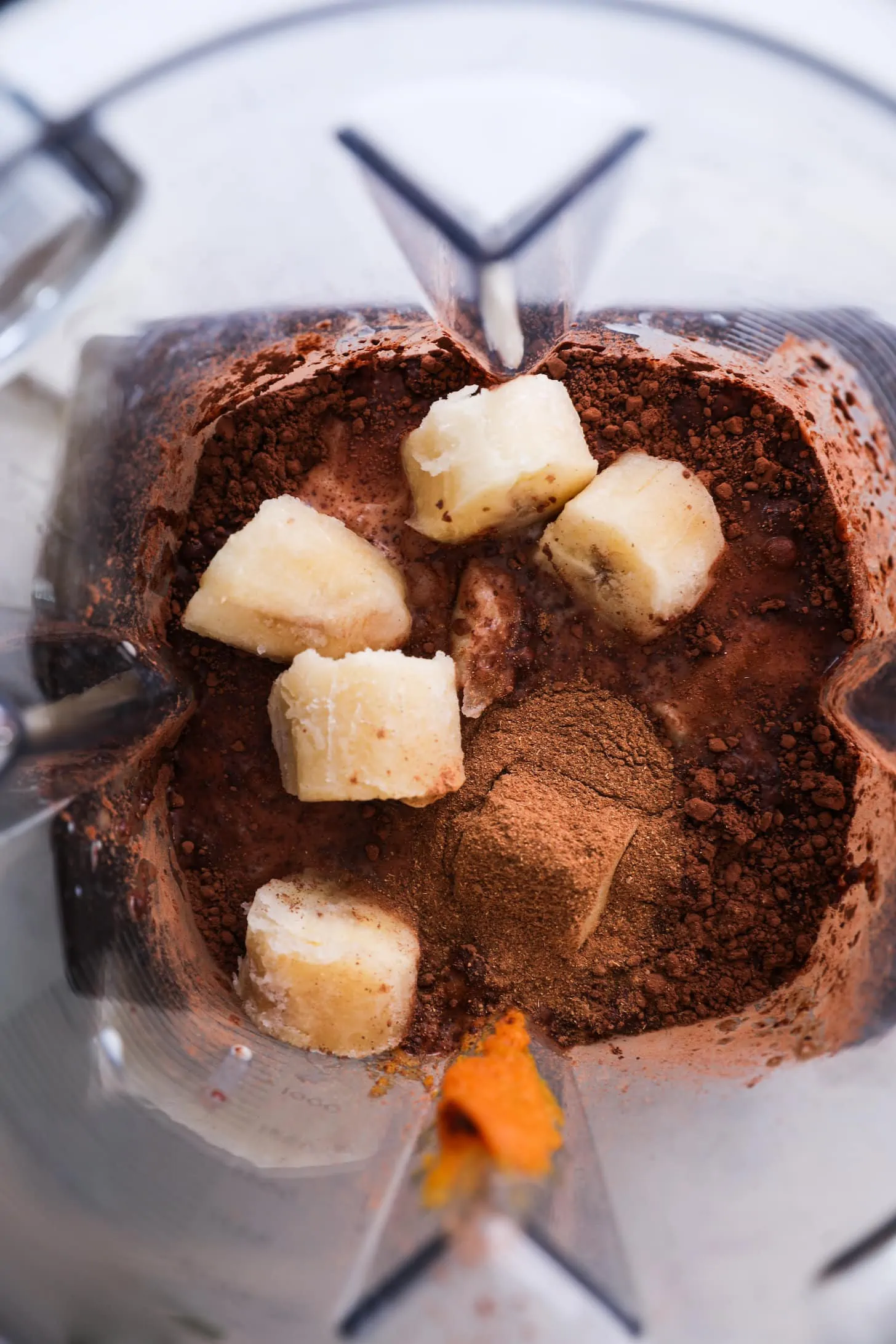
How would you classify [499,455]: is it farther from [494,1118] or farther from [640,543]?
[494,1118]

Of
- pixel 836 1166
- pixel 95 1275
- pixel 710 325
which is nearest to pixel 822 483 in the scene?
pixel 710 325

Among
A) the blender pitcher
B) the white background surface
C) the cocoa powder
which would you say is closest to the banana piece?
the cocoa powder

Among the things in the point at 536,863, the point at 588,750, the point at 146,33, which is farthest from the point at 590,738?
the point at 146,33

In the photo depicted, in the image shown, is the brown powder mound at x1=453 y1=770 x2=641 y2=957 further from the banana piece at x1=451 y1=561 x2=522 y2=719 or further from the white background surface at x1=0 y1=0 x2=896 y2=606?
the white background surface at x1=0 y1=0 x2=896 y2=606

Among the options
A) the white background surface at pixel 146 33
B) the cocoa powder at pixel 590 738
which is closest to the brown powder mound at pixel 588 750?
the cocoa powder at pixel 590 738

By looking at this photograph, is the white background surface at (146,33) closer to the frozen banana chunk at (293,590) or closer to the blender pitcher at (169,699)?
the blender pitcher at (169,699)

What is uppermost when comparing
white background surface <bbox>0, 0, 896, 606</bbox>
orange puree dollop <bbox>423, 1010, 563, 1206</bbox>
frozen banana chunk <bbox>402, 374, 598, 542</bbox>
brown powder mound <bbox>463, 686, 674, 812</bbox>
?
white background surface <bbox>0, 0, 896, 606</bbox>
